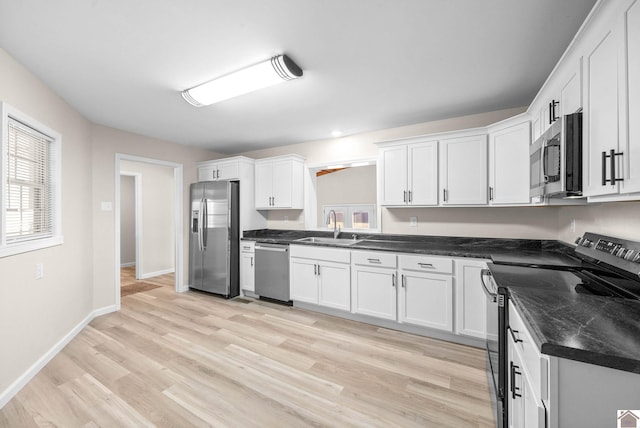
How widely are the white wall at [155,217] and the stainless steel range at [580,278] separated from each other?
5621 mm

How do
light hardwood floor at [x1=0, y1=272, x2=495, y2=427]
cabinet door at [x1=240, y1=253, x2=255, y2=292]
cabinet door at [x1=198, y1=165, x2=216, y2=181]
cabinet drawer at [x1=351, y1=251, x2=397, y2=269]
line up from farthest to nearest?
1. cabinet door at [x1=198, y1=165, x2=216, y2=181]
2. cabinet door at [x1=240, y1=253, x2=255, y2=292]
3. cabinet drawer at [x1=351, y1=251, x2=397, y2=269]
4. light hardwood floor at [x1=0, y1=272, x2=495, y2=427]

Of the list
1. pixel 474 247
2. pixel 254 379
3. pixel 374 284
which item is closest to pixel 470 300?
pixel 474 247

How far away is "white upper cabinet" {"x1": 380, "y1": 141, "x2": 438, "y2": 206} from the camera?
10.1 ft

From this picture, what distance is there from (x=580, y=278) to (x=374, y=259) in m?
1.72

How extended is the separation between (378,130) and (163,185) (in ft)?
14.9

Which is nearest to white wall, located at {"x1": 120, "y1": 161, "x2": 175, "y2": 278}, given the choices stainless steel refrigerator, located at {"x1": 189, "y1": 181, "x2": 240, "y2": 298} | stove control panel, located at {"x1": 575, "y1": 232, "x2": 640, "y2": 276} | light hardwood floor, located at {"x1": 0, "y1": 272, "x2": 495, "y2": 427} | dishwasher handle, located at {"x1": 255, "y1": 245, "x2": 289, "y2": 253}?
stainless steel refrigerator, located at {"x1": 189, "y1": 181, "x2": 240, "y2": 298}

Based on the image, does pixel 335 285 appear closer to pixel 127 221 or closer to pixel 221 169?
pixel 221 169

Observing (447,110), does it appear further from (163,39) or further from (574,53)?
(163,39)

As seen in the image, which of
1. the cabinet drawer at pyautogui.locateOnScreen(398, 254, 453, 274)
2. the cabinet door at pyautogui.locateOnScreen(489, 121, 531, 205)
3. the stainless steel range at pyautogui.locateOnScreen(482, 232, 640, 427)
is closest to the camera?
the stainless steel range at pyautogui.locateOnScreen(482, 232, 640, 427)

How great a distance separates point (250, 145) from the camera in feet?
15.0

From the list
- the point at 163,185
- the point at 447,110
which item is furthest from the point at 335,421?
the point at 163,185

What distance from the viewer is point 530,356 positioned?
1.02 m

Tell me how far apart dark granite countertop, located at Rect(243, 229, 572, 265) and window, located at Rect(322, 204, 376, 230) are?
0.55 ft

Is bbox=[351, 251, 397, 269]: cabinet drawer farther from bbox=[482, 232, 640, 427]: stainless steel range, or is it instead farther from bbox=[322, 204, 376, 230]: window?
bbox=[482, 232, 640, 427]: stainless steel range
